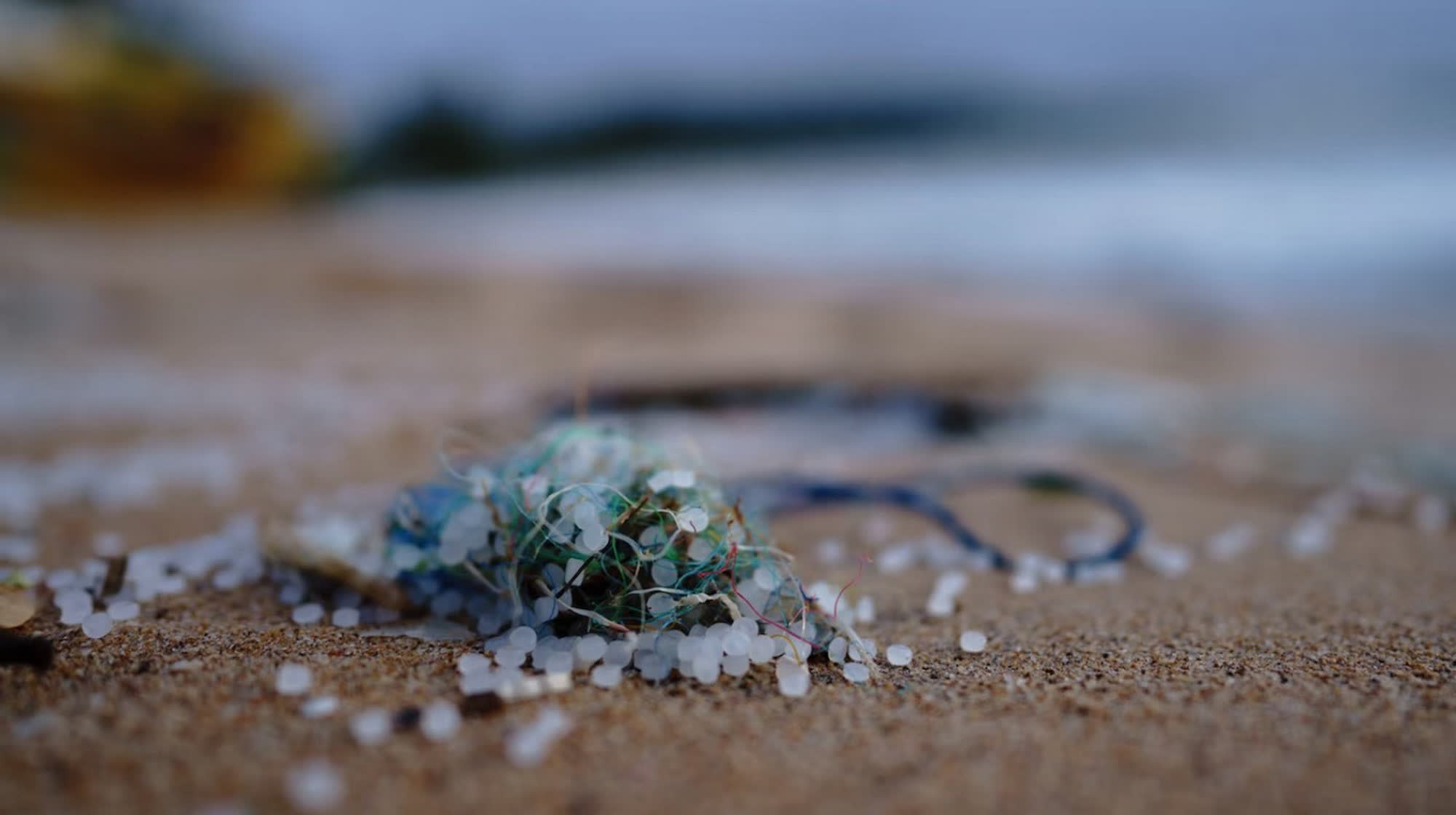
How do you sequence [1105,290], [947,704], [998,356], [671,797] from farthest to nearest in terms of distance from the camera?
[1105,290] < [998,356] < [947,704] < [671,797]

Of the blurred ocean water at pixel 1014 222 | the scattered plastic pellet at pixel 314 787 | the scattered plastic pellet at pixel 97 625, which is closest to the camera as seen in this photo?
the scattered plastic pellet at pixel 314 787

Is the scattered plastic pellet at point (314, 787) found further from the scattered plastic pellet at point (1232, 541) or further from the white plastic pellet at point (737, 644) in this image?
the scattered plastic pellet at point (1232, 541)

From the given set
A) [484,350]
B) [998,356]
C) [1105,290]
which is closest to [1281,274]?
[1105,290]

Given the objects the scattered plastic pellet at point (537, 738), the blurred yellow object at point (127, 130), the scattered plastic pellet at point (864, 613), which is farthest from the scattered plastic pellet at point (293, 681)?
the blurred yellow object at point (127, 130)

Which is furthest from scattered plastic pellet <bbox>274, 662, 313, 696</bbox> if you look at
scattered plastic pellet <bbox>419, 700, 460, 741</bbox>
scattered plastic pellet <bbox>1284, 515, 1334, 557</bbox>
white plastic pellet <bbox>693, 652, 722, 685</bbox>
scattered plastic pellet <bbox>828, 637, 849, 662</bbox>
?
scattered plastic pellet <bbox>1284, 515, 1334, 557</bbox>

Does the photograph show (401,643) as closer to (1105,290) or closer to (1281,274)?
(1105,290)

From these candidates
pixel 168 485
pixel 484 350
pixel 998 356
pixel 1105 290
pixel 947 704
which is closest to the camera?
pixel 947 704

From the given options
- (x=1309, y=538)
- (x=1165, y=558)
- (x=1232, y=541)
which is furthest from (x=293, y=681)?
(x=1309, y=538)

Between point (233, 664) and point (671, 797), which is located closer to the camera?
point (671, 797)
